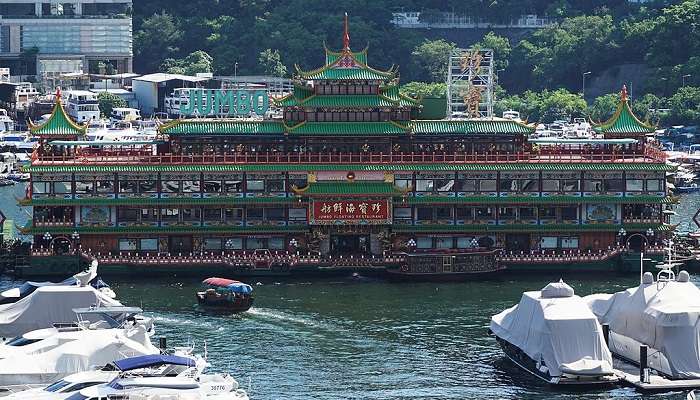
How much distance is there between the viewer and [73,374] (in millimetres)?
90500

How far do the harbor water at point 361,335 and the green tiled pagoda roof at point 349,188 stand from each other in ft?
19.7

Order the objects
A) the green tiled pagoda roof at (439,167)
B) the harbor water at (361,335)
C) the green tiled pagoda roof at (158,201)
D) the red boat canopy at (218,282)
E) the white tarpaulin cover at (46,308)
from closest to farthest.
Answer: the harbor water at (361,335) < the white tarpaulin cover at (46,308) < the red boat canopy at (218,282) < the green tiled pagoda roof at (158,201) < the green tiled pagoda roof at (439,167)

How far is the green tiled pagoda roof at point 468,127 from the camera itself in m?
138

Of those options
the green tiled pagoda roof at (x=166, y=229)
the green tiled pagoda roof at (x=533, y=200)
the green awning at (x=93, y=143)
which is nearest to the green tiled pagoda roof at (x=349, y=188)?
the green tiled pagoda roof at (x=533, y=200)

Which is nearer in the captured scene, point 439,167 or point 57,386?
point 57,386

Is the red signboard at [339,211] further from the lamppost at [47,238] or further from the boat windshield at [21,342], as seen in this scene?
the boat windshield at [21,342]

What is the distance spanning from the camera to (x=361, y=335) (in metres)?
112

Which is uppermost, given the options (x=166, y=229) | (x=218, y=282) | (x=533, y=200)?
(x=533, y=200)

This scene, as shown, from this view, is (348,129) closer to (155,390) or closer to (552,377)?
(552,377)

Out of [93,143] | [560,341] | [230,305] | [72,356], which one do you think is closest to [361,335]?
[230,305]

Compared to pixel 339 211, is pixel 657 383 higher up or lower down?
lower down

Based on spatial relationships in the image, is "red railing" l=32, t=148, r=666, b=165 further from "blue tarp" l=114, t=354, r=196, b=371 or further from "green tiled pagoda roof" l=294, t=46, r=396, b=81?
"blue tarp" l=114, t=354, r=196, b=371

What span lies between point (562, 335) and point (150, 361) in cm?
2168

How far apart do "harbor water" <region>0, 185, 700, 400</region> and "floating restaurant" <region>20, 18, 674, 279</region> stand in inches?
140
